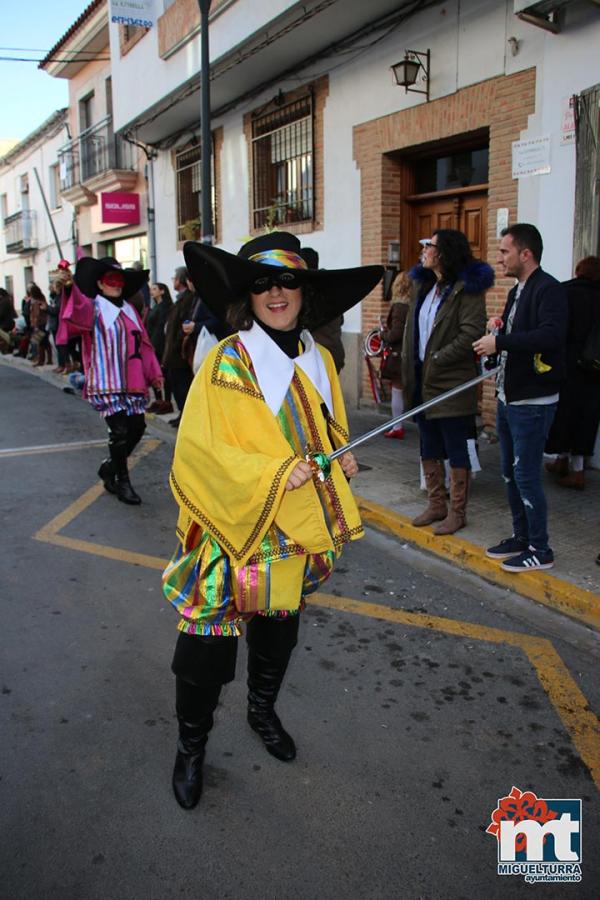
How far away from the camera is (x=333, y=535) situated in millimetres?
2520

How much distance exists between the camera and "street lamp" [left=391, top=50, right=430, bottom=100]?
26.3ft

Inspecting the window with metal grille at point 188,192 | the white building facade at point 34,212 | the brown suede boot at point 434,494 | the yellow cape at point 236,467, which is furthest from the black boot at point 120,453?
the white building facade at point 34,212

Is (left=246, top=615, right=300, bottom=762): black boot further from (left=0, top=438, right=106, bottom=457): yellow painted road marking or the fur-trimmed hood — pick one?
(left=0, top=438, right=106, bottom=457): yellow painted road marking

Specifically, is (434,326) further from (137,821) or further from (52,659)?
(137,821)

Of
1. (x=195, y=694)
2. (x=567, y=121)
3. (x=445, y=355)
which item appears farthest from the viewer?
(x=567, y=121)

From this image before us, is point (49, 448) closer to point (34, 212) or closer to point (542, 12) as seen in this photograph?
point (542, 12)

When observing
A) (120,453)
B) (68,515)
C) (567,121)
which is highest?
(567,121)

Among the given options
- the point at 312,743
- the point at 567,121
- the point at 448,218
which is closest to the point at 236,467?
the point at 312,743

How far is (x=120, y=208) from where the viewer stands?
16.6 meters

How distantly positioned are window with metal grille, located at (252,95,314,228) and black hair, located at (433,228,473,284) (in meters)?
6.03

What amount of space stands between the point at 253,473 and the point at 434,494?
10.8ft

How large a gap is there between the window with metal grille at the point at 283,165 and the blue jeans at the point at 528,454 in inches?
268

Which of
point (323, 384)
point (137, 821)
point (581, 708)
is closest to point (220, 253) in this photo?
point (323, 384)

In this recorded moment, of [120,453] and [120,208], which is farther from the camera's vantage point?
[120,208]
